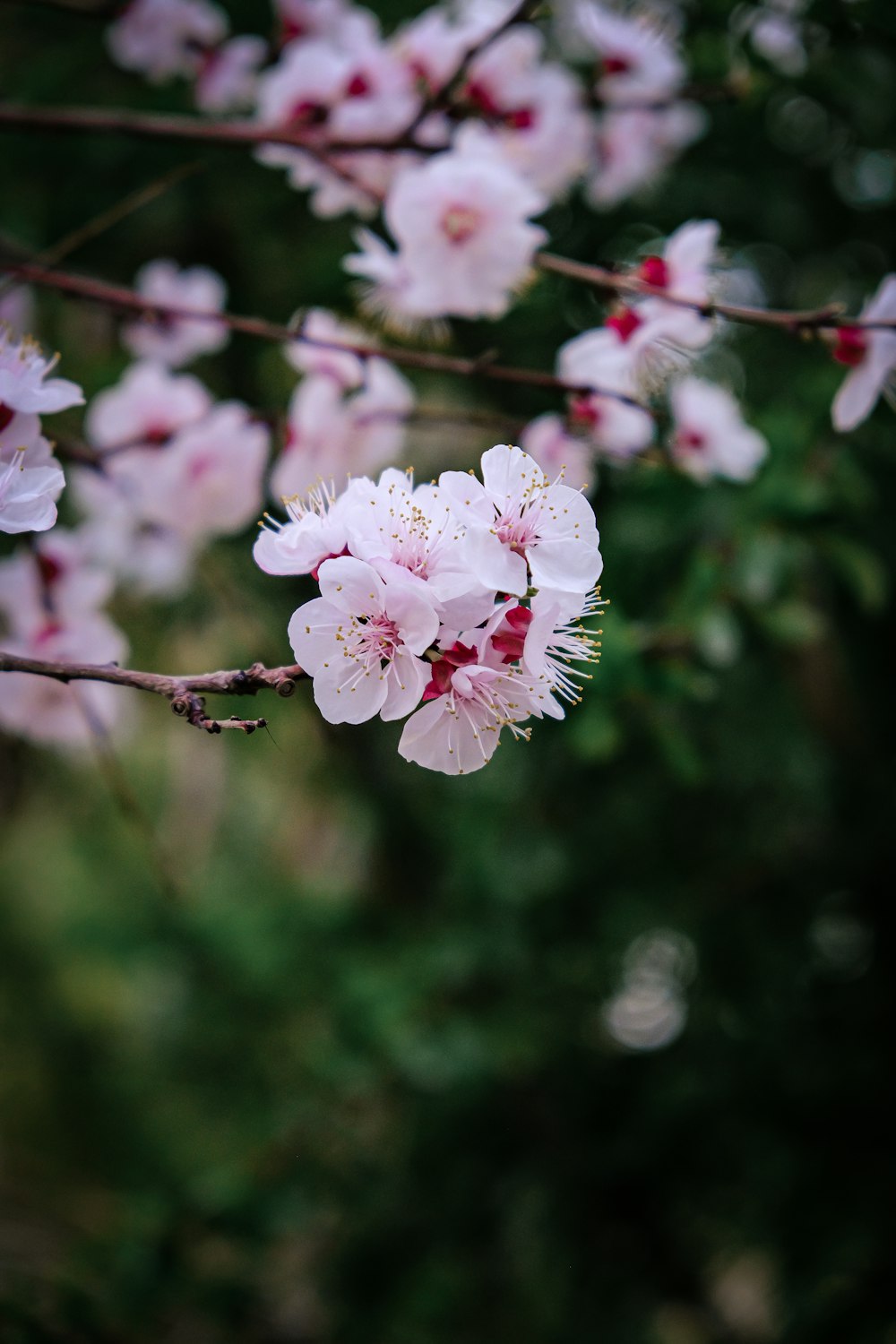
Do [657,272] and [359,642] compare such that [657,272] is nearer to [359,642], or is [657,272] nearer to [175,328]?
[359,642]

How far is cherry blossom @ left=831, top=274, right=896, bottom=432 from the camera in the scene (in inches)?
34.1

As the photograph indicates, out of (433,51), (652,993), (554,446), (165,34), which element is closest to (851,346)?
(554,446)

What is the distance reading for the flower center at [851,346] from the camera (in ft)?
2.91

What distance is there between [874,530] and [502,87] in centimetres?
97

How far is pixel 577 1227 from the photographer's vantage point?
6.39 ft

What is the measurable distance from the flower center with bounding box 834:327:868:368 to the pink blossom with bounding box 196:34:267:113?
1.06m

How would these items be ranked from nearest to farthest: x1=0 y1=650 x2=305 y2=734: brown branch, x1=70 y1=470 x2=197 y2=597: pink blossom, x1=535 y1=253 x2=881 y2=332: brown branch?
x1=0 y1=650 x2=305 y2=734: brown branch < x1=535 y1=253 x2=881 y2=332: brown branch < x1=70 y1=470 x2=197 y2=597: pink blossom

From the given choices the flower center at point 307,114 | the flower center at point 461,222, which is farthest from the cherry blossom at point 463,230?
the flower center at point 307,114

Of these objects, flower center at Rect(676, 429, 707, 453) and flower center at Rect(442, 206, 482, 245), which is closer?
flower center at Rect(442, 206, 482, 245)

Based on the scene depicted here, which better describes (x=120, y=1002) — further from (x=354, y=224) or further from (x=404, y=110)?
(x=404, y=110)

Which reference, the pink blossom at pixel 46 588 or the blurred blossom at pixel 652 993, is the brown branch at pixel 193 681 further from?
the blurred blossom at pixel 652 993

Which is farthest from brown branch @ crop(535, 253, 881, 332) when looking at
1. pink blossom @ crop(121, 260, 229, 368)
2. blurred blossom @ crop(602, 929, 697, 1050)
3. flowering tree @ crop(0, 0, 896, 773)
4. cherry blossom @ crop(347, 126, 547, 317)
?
blurred blossom @ crop(602, 929, 697, 1050)

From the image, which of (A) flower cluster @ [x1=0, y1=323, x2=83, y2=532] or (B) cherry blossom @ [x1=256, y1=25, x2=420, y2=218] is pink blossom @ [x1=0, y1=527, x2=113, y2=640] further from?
(B) cherry blossom @ [x1=256, y1=25, x2=420, y2=218]

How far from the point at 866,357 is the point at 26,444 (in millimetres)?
738
